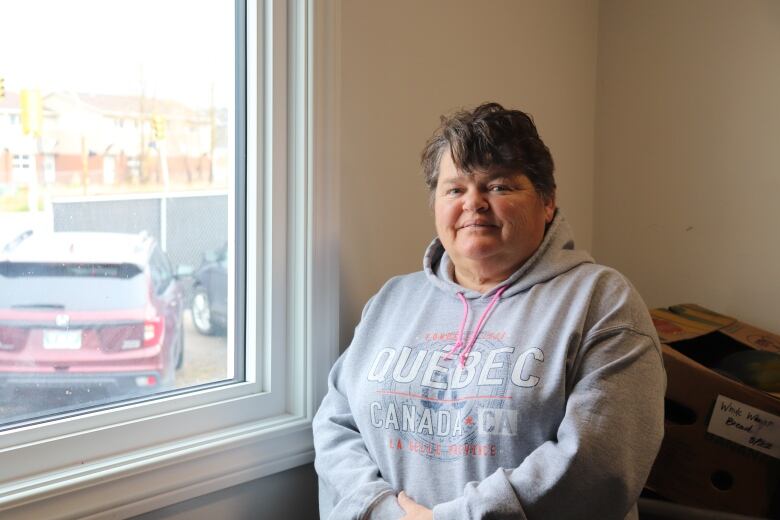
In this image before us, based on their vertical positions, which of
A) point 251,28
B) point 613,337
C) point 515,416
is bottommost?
point 515,416

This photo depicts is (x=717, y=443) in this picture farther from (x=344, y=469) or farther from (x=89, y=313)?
(x=89, y=313)

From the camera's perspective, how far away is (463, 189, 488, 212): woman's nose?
1.44m

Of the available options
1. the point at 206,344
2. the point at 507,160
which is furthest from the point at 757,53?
the point at 206,344

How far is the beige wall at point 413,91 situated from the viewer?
5.74 feet

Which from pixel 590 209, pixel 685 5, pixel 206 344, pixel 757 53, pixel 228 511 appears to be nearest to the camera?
pixel 228 511

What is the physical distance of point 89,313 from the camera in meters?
1.45

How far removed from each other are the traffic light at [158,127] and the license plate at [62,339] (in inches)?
16.8

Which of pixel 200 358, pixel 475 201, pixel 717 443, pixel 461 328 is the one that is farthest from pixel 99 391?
pixel 717 443

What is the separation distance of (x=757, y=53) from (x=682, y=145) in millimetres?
316

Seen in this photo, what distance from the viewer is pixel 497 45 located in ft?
6.93

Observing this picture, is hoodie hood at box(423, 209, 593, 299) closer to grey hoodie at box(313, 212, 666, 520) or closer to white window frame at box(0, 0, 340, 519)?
grey hoodie at box(313, 212, 666, 520)

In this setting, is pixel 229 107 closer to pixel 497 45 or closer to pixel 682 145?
pixel 497 45

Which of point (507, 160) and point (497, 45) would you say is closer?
point (507, 160)

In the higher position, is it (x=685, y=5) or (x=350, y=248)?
(x=685, y=5)
